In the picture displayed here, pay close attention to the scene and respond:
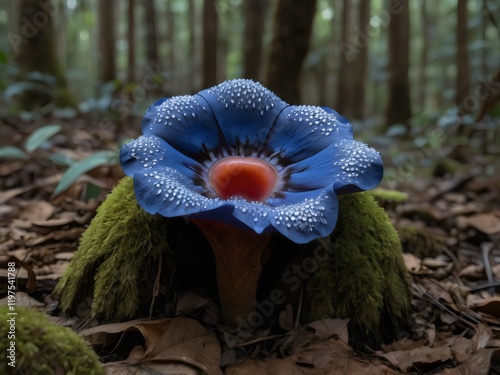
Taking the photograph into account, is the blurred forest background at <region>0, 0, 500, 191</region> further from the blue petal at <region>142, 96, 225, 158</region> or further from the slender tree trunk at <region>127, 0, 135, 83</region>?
the blue petal at <region>142, 96, 225, 158</region>

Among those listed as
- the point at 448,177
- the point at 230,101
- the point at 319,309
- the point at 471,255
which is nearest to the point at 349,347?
the point at 319,309

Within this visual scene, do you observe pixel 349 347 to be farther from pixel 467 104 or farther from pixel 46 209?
pixel 467 104

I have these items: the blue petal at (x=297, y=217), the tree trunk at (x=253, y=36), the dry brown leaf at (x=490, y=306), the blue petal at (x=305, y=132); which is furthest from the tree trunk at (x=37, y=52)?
the dry brown leaf at (x=490, y=306)

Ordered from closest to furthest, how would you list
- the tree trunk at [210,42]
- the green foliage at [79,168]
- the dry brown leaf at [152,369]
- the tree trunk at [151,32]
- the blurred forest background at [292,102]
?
the dry brown leaf at [152,369]
the blurred forest background at [292,102]
the green foliage at [79,168]
the tree trunk at [210,42]
the tree trunk at [151,32]

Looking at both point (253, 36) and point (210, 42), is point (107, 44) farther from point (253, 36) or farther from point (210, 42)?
point (210, 42)

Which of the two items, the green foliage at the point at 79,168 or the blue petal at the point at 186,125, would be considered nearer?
the blue petal at the point at 186,125

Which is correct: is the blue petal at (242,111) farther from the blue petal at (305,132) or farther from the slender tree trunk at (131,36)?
the slender tree trunk at (131,36)

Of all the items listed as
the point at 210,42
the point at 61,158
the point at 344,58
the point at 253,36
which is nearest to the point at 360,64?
the point at 344,58
